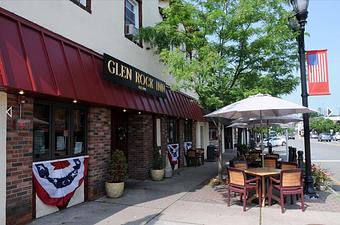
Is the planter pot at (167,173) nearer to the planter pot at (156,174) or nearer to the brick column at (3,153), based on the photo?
the planter pot at (156,174)

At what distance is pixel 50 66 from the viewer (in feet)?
20.7

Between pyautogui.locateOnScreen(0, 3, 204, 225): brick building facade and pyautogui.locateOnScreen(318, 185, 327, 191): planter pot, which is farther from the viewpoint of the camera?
pyautogui.locateOnScreen(318, 185, 327, 191): planter pot

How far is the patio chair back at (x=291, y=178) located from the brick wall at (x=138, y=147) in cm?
566

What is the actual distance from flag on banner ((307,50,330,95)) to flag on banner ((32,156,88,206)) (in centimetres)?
681

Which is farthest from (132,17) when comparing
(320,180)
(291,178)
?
(320,180)

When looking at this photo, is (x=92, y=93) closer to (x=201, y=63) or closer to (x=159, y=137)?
(x=201, y=63)

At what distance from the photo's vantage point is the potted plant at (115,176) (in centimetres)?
865

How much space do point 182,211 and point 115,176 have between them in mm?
2306

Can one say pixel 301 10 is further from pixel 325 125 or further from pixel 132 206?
pixel 325 125

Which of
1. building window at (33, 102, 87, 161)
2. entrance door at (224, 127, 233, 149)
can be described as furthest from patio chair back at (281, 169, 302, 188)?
entrance door at (224, 127, 233, 149)

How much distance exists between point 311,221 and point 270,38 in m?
5.98

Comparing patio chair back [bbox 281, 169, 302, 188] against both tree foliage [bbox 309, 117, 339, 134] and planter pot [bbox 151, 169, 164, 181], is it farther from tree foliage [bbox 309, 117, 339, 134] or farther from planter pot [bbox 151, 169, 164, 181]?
tree foliage [bbox 309, 117, 339, 134]

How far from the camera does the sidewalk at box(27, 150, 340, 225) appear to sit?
6590mm

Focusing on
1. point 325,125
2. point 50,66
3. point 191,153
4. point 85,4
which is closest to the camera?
point 50,66
